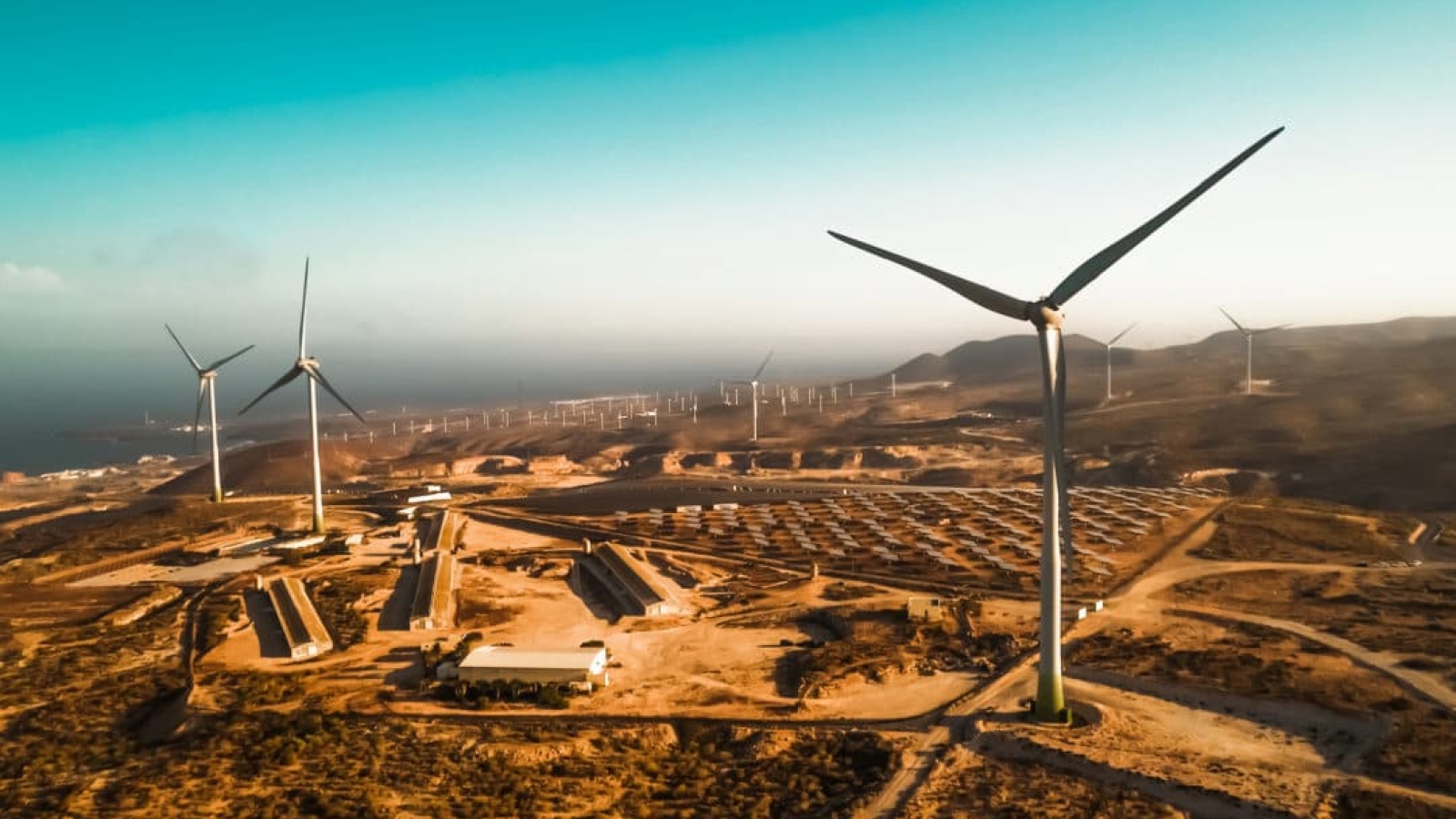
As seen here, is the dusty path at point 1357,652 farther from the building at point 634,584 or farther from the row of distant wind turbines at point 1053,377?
the building at point 634,584

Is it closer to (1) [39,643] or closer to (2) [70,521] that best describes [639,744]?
(1) [39,643]

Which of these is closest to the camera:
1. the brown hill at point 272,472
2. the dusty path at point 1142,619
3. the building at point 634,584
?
the dusty path at point 1142,619

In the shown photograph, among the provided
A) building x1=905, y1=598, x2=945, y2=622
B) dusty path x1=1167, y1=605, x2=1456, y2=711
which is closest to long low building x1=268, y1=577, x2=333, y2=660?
building x1=905, y1=598, x2=945, y2=622

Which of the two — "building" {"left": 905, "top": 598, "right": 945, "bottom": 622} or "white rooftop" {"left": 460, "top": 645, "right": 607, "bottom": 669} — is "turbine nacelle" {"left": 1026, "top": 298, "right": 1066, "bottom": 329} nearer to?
"building" {"left": 905, "top": 598, "right": 945, "bottom": 622}

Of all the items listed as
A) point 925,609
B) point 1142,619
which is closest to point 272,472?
point 925,609

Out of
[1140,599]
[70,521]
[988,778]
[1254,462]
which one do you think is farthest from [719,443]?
→ [988,778]

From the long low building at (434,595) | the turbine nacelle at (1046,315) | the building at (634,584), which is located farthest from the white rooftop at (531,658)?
the turbine nacelle at (1046,315)

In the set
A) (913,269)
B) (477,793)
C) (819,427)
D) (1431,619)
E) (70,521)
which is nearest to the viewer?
(477,793)
